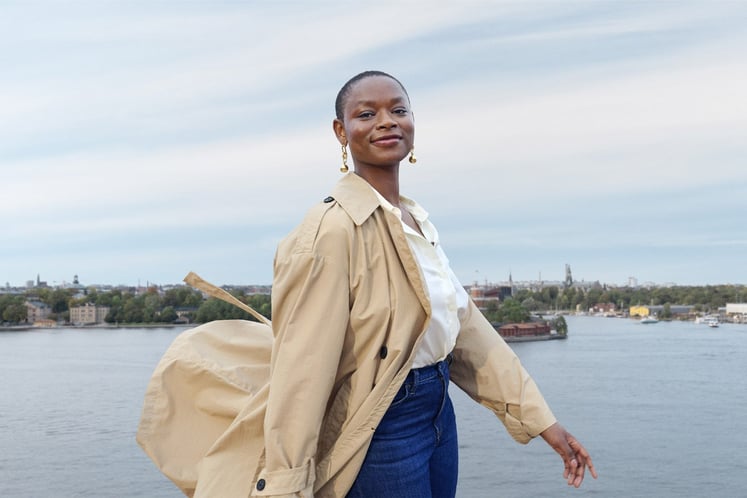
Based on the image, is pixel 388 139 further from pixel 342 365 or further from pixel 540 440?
pixel 540 440

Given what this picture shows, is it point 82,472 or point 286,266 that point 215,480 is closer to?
point 286,266

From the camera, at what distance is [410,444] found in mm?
1007

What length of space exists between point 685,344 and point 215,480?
3470 centimetres

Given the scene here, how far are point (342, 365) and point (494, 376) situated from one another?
0.33 metres

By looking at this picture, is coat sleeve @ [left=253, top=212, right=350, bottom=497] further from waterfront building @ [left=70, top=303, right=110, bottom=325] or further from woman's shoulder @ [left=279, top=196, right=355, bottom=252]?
waterfront building @ [left=70, top=303, right=110, bottom=325]

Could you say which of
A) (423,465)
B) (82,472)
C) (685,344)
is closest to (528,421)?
(423,465)

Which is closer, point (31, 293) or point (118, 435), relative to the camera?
point (118, 435)

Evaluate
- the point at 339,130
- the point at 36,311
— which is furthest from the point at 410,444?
the point at 36,311

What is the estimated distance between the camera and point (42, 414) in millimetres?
17078

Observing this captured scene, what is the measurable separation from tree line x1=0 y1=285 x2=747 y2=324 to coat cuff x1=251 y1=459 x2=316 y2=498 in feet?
117

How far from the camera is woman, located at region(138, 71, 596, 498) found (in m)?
0.93

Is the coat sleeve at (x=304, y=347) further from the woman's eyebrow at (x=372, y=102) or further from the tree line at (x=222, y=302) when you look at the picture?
the tree line at (x=222, y=302)

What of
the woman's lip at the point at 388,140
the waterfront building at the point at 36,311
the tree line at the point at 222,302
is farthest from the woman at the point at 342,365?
the waterfront building at the point at 36,311


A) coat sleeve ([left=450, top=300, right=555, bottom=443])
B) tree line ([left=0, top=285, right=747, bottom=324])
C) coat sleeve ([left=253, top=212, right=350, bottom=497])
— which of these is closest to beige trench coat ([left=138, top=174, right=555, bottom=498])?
coat sleeve ([left=253, top=212, right=350, bottom=497])
